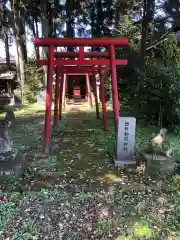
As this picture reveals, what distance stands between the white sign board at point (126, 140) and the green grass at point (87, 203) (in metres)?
0.31

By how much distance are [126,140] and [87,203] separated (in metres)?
1.78

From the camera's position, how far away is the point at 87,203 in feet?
10.5

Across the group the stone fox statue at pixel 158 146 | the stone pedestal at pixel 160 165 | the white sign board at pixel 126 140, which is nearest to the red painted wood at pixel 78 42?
the white sign board at pixel 126 140

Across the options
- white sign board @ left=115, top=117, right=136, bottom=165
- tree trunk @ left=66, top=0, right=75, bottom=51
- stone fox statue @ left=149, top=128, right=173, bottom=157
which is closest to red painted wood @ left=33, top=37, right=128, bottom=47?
white sign board @ left=115, top=117, right=136, bottom=165

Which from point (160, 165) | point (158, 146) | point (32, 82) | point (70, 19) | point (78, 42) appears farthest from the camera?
point (70, 19)

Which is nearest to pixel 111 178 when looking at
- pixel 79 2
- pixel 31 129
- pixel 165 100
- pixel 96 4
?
pixel 165 100

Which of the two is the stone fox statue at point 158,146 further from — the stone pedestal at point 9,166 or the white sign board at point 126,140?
the stone pedestal at point 9,166

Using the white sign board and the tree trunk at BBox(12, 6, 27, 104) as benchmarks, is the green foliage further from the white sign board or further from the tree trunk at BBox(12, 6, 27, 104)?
→ the white sign board

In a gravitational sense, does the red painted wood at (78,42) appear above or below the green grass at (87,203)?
above

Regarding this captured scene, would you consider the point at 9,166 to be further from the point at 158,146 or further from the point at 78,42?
the point at 78,42

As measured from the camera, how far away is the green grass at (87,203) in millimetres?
2639

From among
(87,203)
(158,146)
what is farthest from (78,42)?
(87,203)

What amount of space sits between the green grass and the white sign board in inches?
12.3

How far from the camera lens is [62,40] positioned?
5027mm
